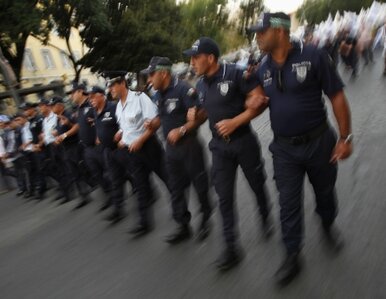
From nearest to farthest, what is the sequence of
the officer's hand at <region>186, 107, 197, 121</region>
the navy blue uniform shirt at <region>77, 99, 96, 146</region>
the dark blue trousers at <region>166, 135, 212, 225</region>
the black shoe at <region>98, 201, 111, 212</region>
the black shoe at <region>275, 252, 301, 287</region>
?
the black shoe at <region>275, 252, 301, 287</region>
the officer's hand at <region>186, 107, 197, 121</region>
the dark blue trousers at <region>166, 135, 212, 225</region>
the navy blue uniform shirt at <region>77, 99, 96, 146</region>
the black shoe at <region>98, 201, 111, 212</region>

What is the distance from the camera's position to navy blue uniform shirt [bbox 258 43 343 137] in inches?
129

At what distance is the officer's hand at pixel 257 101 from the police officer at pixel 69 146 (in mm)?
4729

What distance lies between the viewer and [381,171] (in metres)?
5.89

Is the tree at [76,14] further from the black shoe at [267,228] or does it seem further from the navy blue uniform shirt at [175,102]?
the black shoe at [267,228]

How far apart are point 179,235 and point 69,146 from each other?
3697mm

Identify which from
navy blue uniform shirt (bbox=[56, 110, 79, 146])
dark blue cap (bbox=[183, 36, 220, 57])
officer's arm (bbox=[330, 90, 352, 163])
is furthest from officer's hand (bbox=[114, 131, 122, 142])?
officer's arm (bbox=[330, 90, 352, 163])

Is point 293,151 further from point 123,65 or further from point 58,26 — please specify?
point 123,65

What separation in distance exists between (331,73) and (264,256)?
6.13 feet

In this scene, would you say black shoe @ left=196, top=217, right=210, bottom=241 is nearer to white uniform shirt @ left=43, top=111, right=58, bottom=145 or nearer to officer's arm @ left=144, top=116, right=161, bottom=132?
officer's arm @ left=144, top=116, right=161, bottom=132

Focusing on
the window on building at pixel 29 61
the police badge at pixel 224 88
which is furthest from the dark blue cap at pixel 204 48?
the window on building at pixel 29 61

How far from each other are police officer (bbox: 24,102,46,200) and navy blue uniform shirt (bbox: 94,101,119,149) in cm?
365

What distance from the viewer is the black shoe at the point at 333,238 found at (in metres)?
4.08

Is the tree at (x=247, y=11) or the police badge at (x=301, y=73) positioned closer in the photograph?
the police badge at (x=301, y=73)

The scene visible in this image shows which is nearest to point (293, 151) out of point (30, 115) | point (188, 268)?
point (188, 268)
